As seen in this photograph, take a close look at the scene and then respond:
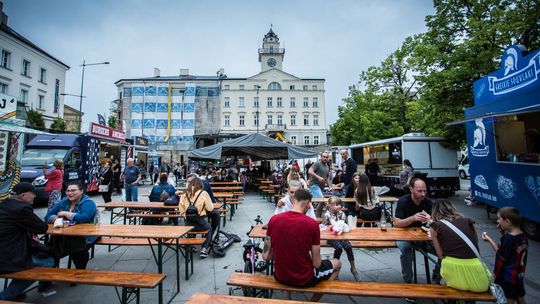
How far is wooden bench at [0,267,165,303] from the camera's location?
108 inches

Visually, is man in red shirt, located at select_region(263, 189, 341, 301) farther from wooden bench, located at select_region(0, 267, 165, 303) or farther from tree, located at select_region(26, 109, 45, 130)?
tree, located at select_region(26, 109, 45, 130)

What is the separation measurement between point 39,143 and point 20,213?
11.0m

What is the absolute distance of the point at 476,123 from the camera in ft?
26.2

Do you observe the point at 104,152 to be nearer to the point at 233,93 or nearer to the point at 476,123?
the point at 476,123

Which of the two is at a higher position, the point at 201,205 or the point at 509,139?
the point at 509,139

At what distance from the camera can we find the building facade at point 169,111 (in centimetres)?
4528

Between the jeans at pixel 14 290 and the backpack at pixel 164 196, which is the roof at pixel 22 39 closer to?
the backpack at pixel 164 196

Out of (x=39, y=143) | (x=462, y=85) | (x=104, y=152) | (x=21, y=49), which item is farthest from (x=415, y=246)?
(x=21, y=49)

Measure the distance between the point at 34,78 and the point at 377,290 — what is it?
117ft

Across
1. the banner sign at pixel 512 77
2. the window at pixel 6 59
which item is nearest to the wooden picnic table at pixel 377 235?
the banner sign at pixel 512 77

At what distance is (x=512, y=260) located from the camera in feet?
9.03

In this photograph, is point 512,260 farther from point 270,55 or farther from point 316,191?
point 270,55

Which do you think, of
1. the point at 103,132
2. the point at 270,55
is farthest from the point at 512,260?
the point at 270,55

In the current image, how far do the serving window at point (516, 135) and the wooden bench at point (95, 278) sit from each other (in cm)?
840
